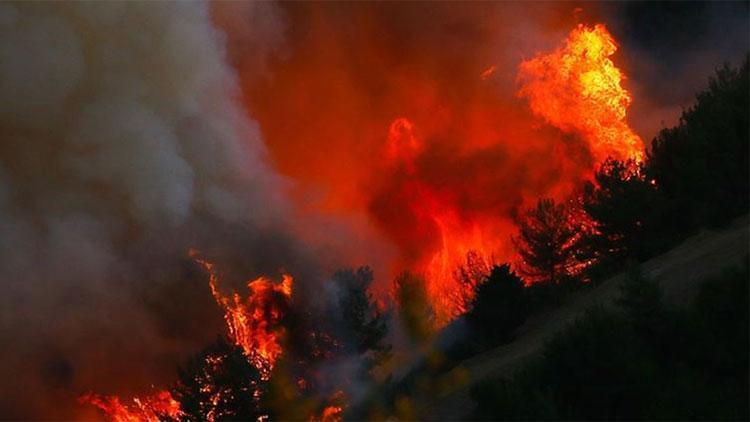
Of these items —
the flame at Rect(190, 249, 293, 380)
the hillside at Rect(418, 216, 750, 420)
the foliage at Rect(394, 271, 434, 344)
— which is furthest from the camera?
the foliage at Rect(394, 271, 434, 344)

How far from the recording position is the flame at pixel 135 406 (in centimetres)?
3572

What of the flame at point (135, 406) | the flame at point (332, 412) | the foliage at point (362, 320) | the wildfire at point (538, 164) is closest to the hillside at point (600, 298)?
the flame at point (332, 412)

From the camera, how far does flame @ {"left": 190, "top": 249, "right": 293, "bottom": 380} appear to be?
3694cm

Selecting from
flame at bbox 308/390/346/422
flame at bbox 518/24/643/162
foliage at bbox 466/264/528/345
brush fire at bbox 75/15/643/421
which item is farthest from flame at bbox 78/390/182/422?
flame at bbox 518/24/643/162

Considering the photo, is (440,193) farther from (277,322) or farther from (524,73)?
(277,322)

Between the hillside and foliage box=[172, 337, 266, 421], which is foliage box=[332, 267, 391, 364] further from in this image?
foliage box=[172, 337, 266, 421]

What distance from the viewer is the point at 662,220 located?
110 feet

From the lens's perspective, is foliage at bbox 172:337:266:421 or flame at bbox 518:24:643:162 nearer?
foliage at bbox 172:337:266:421

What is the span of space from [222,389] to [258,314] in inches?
495

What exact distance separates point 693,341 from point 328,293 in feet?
76.4

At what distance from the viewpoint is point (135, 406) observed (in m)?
39.1

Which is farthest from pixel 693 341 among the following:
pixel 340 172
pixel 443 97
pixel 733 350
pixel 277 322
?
pixel 443 97

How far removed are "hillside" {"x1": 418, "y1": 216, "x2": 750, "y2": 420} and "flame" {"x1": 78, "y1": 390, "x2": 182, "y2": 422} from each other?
11585 mm

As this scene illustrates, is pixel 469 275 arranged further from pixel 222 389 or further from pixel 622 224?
pixel 222 389
